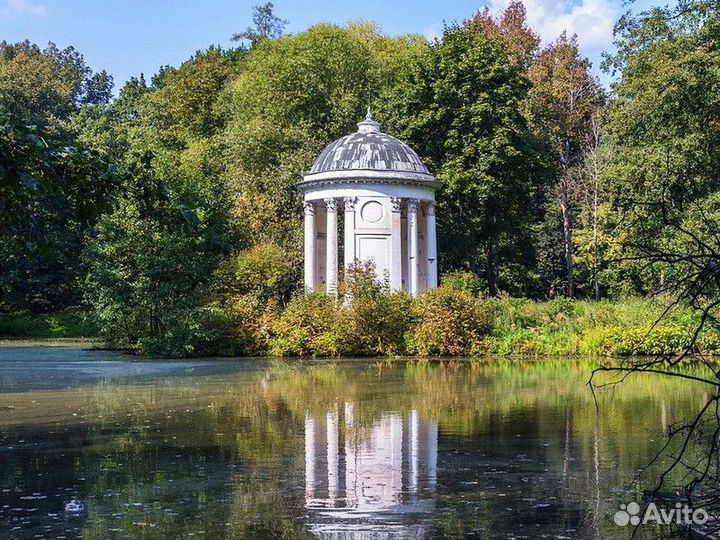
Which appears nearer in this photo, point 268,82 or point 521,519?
point 521,519

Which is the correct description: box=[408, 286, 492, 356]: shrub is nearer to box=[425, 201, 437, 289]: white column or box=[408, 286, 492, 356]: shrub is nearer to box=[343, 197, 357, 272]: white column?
box=[343, 197, 357, 272]: white column

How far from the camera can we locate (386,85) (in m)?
55.6

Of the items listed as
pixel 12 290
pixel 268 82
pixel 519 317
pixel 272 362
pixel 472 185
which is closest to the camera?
pixel 272 362

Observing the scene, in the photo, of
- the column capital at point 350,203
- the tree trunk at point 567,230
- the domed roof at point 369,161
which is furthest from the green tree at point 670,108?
the tree trunk at point 567,230

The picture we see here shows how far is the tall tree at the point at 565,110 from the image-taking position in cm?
5616

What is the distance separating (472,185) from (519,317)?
9250mm

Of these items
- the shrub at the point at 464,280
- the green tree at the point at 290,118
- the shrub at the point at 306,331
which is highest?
the green tree at the point at 290,118

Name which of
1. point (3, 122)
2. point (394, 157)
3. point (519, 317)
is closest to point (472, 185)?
point (394, 157)

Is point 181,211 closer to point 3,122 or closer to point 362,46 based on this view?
point 3,122

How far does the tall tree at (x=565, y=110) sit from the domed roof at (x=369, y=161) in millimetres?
13965

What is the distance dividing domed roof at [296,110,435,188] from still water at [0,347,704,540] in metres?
17.5

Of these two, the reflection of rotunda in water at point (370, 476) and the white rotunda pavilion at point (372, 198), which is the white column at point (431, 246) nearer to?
the white rotunda pavilion at point (372, 198)

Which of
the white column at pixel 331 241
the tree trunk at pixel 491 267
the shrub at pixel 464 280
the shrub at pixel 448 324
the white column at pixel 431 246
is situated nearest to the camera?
the shrub at pixel 448 324

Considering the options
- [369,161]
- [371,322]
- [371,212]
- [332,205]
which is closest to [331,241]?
[332,205]
